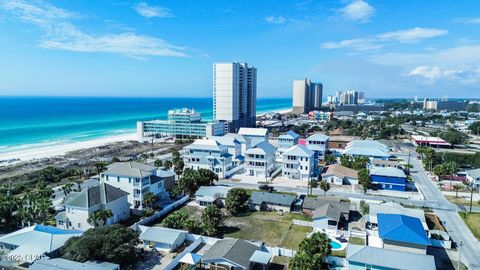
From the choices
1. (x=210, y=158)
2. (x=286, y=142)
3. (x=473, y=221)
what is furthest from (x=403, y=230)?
(x=286, y=142)

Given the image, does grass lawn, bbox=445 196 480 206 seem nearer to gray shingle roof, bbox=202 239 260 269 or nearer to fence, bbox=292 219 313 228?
fence, bbox=292 219 313 228

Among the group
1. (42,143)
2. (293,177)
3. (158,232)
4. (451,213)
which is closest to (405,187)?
(451,213)

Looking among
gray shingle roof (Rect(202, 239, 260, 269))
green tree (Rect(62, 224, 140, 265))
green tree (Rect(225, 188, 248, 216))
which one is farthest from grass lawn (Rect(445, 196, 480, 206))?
green tree (Rect(62, 224, 140, 265))

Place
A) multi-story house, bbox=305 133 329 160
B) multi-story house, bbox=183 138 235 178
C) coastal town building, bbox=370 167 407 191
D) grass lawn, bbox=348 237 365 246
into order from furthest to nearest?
multi-story house, bbox=305 133 329 160
multi-story house, bbox=183 138 235 178
coastal town building, bbox=370 167 407 191
grass lawn, bbox=348 237 365 246

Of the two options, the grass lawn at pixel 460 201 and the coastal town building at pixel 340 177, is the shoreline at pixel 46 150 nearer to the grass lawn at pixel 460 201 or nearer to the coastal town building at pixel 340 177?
the coastal town building at pixel 340 177

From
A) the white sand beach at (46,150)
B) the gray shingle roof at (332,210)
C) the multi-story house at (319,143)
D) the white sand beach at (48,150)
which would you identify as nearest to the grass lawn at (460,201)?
the gray shingle roof at (332,210)

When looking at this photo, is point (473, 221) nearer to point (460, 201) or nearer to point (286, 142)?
point (460, 201)
